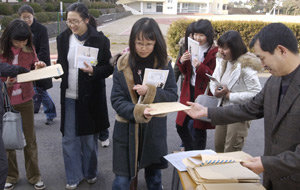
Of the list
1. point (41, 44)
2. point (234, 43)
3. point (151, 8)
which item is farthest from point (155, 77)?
point (151, 8)

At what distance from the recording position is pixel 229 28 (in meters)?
11.5

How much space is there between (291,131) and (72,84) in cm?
226

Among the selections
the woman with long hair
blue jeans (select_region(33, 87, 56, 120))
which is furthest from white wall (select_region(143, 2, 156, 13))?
the woman with long hair

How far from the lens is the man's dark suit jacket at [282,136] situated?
5.69ft

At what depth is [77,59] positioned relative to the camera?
121 inches

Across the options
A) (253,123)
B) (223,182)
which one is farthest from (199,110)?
(253,123)

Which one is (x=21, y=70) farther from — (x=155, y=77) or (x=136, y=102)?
(x=155, y=77)

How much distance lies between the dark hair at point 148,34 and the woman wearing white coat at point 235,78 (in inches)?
34.5

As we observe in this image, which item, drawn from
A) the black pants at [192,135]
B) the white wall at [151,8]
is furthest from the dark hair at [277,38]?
the white wall at [151,8]

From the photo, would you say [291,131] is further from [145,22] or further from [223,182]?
[145,22]

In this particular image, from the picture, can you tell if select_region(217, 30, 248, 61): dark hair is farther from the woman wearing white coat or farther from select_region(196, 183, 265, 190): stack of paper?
select_region(196, 183, 265, 190): stack of paper

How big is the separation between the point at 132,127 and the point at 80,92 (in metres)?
0.96

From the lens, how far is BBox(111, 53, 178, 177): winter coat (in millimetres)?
2553

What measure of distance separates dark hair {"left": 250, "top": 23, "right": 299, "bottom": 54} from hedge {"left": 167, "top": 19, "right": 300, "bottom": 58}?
32.4ft
